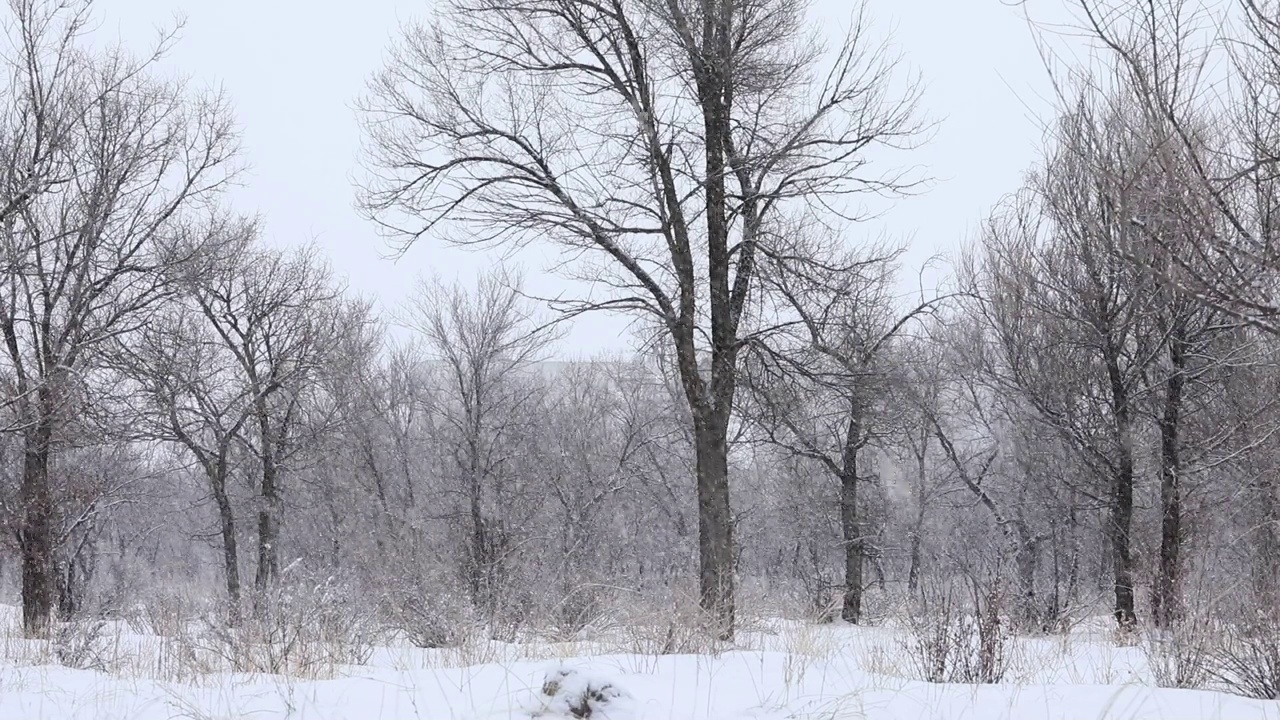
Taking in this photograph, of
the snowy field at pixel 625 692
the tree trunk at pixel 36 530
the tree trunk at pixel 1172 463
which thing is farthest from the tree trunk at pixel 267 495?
the tree trunk at pixel 1172 463

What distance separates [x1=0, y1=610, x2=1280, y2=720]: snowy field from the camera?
430cm

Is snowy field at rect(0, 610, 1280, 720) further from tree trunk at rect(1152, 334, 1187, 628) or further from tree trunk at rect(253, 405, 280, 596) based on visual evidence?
tree trunk at rect(253, 405, 280, 596)

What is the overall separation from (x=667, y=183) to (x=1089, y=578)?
28.5 meters

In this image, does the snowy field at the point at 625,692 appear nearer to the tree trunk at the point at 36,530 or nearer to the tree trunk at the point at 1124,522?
the tree trunk at the point at 1124,522

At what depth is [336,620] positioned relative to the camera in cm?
774

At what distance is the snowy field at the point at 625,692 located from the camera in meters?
4.30

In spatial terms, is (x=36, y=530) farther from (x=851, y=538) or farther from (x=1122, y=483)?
(x=1122, y=483)

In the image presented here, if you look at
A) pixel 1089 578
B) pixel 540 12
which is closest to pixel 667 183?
pixel 540 12

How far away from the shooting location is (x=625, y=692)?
4.41 meters

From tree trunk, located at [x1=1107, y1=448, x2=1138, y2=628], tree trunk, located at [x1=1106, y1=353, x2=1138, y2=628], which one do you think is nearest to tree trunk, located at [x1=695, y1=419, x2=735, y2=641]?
tree trunk, located at [x1=1106, y1=353, x2=1138, y2=628]

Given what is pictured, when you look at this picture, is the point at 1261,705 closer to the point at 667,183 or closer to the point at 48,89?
the point at 667,183

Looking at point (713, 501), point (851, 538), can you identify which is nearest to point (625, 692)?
point (713, 501)

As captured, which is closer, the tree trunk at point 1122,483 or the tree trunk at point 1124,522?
the tree trunk at point 1122,483

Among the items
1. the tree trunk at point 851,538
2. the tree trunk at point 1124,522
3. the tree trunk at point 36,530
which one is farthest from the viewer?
the tree trunk at point 851,538
